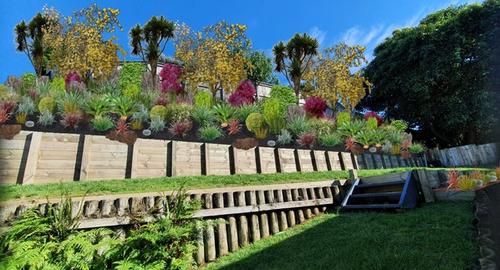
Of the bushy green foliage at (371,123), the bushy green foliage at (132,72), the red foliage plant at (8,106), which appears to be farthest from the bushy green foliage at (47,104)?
the bushy green foliage at (371,123)

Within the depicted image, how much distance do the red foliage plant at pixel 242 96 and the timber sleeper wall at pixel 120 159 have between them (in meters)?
5.46

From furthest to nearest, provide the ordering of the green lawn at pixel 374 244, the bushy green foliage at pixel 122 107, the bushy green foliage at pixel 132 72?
the bushy green foliage at pixel 132 72, the bushy green foliage at pixel 122 107, the green lawn at pixel 374 244

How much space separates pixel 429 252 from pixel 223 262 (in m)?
2.62

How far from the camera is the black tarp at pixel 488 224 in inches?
121

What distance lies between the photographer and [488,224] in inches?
155

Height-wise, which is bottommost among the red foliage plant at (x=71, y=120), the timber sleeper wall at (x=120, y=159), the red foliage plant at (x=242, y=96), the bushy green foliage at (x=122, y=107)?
the timber sleeper wall at (x=120, y=159)

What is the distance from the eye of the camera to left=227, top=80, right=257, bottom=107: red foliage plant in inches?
561

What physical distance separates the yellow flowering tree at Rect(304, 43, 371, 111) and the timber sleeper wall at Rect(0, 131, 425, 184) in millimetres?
13025

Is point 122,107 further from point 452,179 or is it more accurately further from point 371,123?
point 371,123

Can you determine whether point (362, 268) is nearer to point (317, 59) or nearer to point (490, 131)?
point (317, 59)

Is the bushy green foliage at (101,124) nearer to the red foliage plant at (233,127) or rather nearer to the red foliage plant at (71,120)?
the red foliage plant at (71,120)

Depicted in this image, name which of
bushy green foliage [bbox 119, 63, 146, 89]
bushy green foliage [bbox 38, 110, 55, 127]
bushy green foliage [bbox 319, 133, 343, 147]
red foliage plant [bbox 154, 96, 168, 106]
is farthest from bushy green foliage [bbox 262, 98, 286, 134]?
bushy green foliage [bbox 119, 63, 146, 89]

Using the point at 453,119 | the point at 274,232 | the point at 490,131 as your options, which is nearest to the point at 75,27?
the point at 274,232

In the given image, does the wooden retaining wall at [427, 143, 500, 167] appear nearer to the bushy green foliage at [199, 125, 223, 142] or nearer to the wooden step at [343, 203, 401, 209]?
the bushy green foliage at [199, 125, 223, 142]
